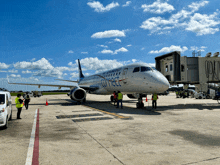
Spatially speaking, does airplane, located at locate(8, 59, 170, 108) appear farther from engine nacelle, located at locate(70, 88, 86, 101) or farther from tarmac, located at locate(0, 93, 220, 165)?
tarmac, located at locate(0, 93, 220, 165)

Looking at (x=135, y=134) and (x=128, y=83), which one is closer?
(x=135, y=134)

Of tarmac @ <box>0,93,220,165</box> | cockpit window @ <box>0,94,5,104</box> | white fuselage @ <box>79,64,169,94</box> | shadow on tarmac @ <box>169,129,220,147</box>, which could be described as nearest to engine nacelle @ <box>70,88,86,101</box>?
white fuselage @ <box>79,64,169,94</box>

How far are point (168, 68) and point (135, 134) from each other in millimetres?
13572

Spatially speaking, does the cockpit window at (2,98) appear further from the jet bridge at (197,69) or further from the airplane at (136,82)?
the jet bridge at (197,69)

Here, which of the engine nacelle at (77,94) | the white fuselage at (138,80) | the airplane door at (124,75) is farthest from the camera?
the engine nacelle at (77,94)

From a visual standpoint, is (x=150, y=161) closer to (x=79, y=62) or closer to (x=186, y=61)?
(x=186, y=61)

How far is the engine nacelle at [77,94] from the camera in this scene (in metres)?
19.8

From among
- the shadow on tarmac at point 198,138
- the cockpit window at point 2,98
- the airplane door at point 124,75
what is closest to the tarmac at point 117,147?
the shadow on tarmac at point 198,138

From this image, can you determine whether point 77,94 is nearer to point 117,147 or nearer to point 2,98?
point 2,98

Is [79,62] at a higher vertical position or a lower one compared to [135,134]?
higher

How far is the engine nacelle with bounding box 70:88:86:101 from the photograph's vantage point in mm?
19766

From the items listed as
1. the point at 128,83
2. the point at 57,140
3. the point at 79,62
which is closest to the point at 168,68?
the point at 128,83

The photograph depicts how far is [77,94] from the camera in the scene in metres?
20.2

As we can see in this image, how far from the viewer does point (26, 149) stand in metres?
5.08
